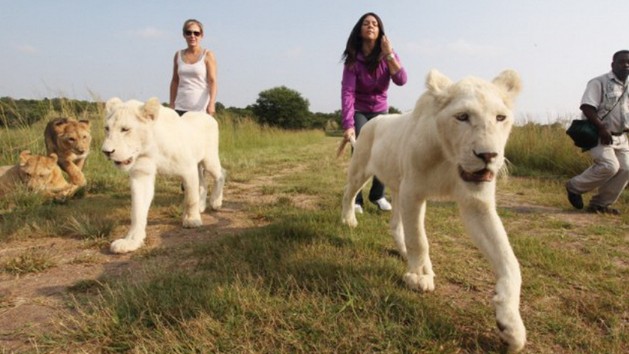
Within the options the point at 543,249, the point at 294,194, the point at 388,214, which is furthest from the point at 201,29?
the point at 543,249

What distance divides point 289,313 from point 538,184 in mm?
7033

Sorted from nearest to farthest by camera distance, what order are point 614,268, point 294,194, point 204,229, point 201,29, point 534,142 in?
1. point 614,268
2. point 204,229
3. point 201,29
4. point 294,194
5. point 534,142

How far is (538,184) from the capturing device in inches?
295

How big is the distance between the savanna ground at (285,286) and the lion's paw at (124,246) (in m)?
0.07

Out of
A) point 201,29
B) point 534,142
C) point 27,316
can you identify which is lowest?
point 27,316

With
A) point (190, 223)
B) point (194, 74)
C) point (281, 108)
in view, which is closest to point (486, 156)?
point (190, 223)

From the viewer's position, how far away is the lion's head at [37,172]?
17.2 ft

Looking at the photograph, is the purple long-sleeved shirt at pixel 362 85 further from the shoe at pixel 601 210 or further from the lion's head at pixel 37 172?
the lion's head at pixel 37 172

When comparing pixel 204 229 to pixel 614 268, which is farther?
pixel 204 229

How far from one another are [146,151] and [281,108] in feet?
165

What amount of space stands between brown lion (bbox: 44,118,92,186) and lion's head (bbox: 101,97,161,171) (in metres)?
2.84

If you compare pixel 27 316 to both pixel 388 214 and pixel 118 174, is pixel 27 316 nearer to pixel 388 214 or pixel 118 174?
pixel 388 214

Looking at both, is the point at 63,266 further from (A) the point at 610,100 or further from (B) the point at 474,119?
(A) the point at 610,100

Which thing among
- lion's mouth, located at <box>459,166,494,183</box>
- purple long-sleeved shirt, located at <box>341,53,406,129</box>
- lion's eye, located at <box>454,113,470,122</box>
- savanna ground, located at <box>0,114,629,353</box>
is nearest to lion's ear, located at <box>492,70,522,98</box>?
lion's eye, located at <box>454,113,470,122</box>
